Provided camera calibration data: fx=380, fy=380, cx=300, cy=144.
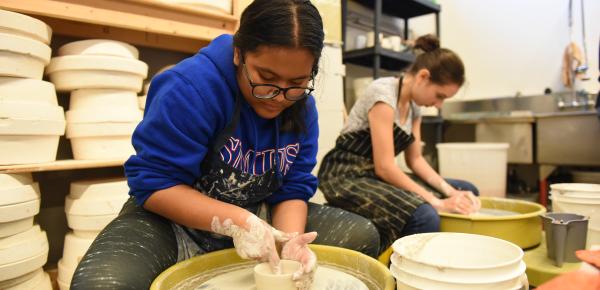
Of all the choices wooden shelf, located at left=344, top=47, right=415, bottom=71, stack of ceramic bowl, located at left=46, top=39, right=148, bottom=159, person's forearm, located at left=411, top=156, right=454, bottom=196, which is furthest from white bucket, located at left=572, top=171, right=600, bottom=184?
stack of ceramic bowl, located at left=46, top=39, right=148, bottom=159

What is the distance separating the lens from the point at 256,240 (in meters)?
0.73

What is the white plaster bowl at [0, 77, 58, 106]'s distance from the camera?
116cm

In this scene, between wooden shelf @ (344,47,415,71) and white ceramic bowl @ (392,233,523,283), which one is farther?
wooden shelf @ (344,47,415,71)

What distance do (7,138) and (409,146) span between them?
1573 millimetres

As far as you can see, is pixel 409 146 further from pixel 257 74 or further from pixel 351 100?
pixel 257 74

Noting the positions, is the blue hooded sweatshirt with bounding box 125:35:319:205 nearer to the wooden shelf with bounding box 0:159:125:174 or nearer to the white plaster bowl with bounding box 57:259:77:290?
the wooden shelf with bounding box 0:159:125:174

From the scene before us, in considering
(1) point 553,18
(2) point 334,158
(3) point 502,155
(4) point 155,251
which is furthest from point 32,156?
(1) point 553,18

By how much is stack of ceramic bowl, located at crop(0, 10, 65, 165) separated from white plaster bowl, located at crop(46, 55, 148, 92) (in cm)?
8

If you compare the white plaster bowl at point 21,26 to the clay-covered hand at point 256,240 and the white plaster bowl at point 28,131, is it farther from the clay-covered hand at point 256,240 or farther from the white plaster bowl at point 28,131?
the clay-covered hand at point 256,240

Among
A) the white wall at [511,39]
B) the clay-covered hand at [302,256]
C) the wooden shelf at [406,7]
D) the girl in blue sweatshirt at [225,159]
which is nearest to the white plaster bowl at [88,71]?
the girl in blue sweatshirt at [225,159]

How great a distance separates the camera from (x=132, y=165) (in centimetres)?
83

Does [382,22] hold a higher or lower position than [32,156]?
higher

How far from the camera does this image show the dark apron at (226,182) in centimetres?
87

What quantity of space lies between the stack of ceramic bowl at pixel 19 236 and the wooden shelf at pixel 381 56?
1990 mm
